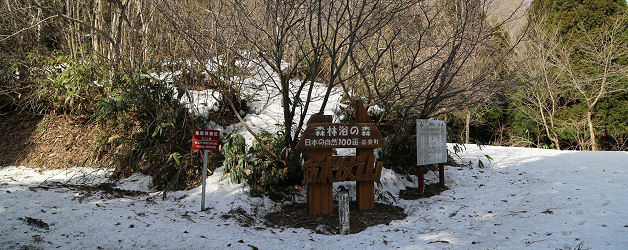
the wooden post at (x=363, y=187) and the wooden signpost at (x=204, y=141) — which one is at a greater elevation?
the wooden signpost at (x=204, y=141)

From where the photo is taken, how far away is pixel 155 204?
16.4 feet

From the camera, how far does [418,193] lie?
20.4 ft

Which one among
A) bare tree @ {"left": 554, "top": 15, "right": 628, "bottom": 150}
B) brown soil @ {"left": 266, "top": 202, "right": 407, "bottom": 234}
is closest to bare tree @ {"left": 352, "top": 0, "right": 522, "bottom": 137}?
brown soil @ {"left": 266, "top": 202, "right": 407, "bottom": 234}

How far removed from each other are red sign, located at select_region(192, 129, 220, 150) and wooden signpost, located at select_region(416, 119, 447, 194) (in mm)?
3195

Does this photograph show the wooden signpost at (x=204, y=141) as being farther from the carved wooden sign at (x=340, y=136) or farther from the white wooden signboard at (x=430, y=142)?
the white wooden signboard at (x=430, y=142)

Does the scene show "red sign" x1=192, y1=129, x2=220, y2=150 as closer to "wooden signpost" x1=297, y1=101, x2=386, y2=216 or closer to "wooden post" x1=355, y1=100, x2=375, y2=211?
"wooden signpost" x1=297, y1=101, x2=386, y2=216

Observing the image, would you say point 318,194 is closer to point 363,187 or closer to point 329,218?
point 329,218

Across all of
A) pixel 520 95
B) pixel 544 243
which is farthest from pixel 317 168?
pixel 520 95

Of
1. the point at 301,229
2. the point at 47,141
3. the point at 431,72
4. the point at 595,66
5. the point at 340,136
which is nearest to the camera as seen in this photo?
the point at 301,229

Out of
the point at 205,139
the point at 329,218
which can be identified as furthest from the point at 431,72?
the point at 205,139

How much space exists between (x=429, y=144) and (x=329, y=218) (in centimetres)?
234

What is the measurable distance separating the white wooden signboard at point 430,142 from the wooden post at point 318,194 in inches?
68.2

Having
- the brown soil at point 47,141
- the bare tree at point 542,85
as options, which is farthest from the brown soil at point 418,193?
the bare tree at point 542,85

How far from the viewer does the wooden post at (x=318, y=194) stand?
4949mm
